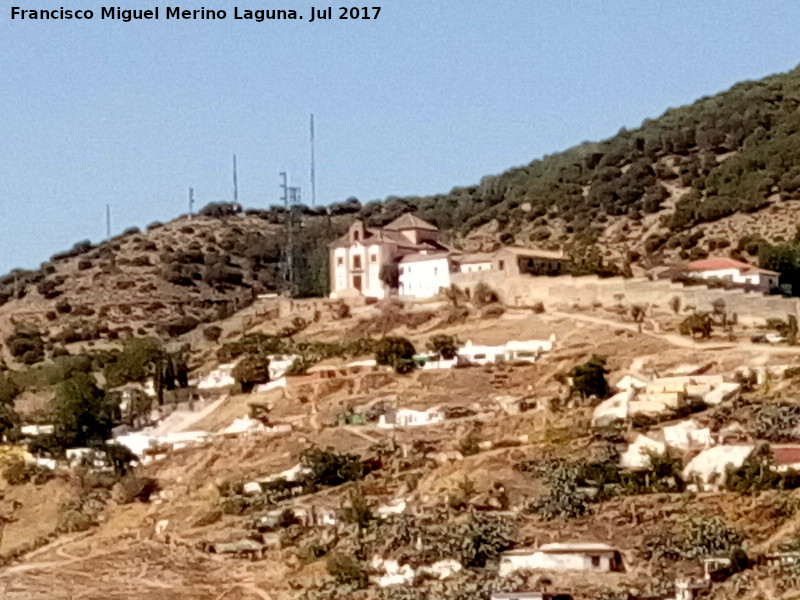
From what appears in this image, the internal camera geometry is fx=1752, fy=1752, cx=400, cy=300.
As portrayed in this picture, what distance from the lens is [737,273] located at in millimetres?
42156

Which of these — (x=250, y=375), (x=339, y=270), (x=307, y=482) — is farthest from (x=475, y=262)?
(x=307, y=482)

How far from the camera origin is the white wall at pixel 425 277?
45041mm

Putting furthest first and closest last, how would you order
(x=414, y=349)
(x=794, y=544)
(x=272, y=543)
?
(x=414, y=349), (x=272, y=543), (x=794, y=544)

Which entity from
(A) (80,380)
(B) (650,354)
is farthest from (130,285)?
(B) (650,354)

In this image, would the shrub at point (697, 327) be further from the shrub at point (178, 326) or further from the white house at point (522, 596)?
the shrub at point (178, 326)

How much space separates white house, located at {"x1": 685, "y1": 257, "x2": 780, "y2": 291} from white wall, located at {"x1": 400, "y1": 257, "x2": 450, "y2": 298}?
6.24 m

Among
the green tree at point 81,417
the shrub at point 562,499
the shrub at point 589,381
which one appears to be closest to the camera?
the shrub at point 562,499

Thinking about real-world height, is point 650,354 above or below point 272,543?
above

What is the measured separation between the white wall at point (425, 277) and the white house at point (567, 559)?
63.2ft

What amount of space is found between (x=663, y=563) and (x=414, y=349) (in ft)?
49.5

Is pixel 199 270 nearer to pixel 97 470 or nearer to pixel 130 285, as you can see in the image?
pixel 130 285

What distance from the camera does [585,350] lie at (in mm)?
37156

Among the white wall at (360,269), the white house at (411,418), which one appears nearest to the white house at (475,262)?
the white wall at (360,269)

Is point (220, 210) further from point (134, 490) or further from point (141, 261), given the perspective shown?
point (134, 490)
